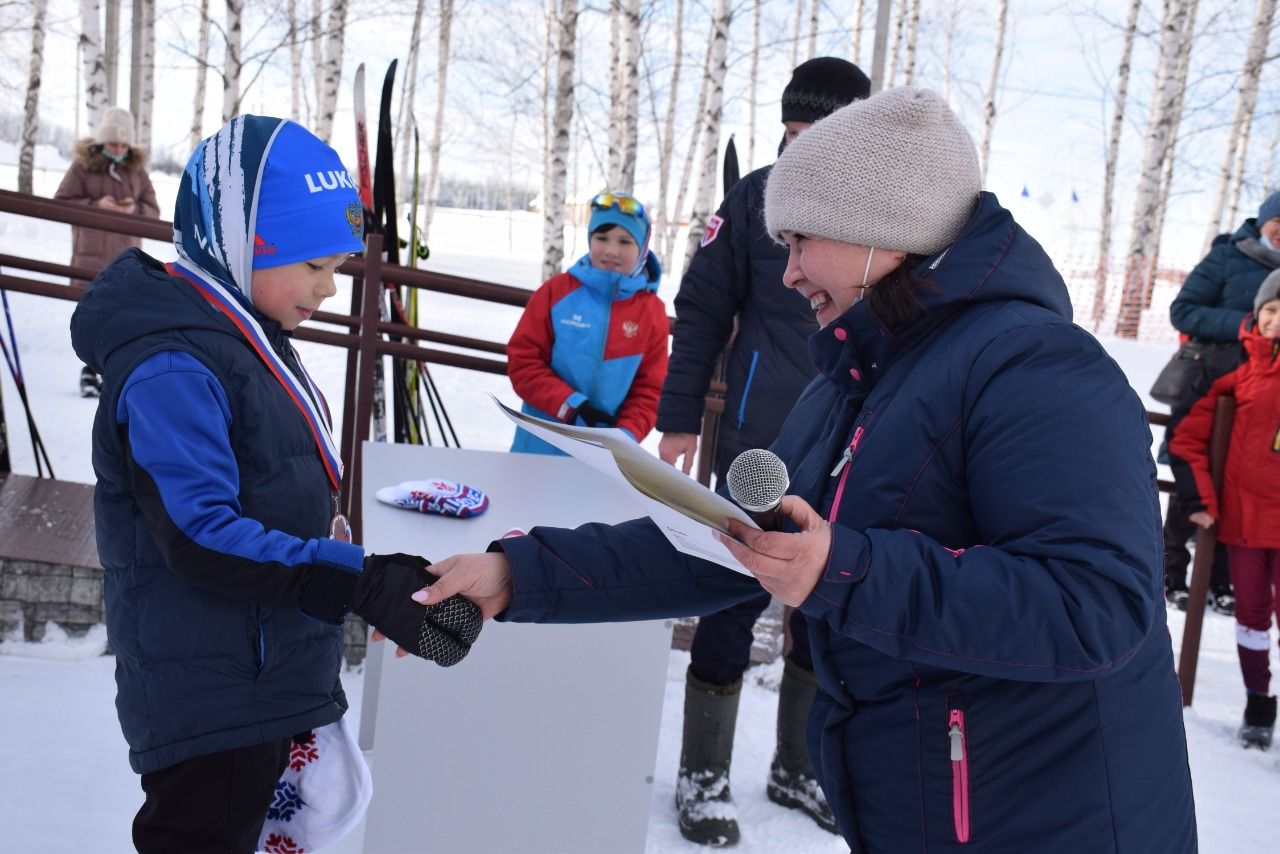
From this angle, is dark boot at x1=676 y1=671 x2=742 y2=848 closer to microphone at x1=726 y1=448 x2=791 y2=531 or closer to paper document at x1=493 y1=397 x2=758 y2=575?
paper document at x1=493 y1=397 x2=758 y2=575

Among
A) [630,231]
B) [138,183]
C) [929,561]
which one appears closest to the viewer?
[929,561]

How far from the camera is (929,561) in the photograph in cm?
113

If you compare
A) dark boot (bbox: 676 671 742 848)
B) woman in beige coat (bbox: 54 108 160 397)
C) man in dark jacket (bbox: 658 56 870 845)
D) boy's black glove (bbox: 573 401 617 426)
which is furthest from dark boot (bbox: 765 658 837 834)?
woman in beige coat (bbox: 54 108 160 397)

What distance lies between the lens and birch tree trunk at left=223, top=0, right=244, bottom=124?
12.2 meters

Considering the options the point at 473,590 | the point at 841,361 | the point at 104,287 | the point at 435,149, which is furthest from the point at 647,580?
the point at 435,149

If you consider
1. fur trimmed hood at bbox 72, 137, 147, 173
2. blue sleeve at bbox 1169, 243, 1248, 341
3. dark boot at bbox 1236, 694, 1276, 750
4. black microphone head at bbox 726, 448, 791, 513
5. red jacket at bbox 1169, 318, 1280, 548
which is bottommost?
dark boot at bbox 1236, 694, 1276, 750

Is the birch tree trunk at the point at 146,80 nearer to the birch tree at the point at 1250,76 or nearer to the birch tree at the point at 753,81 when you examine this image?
the birch tree at the point at 753,81

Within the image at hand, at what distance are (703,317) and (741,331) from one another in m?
0.13

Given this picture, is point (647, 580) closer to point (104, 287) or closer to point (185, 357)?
point (185, 357)

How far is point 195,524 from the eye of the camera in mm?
1564

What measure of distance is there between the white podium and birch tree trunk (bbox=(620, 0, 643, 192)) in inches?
406

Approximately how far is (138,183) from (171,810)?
6836 mm

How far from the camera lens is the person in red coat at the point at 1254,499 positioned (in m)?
4.02

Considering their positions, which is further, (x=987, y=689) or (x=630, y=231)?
(x=630, y=231)
